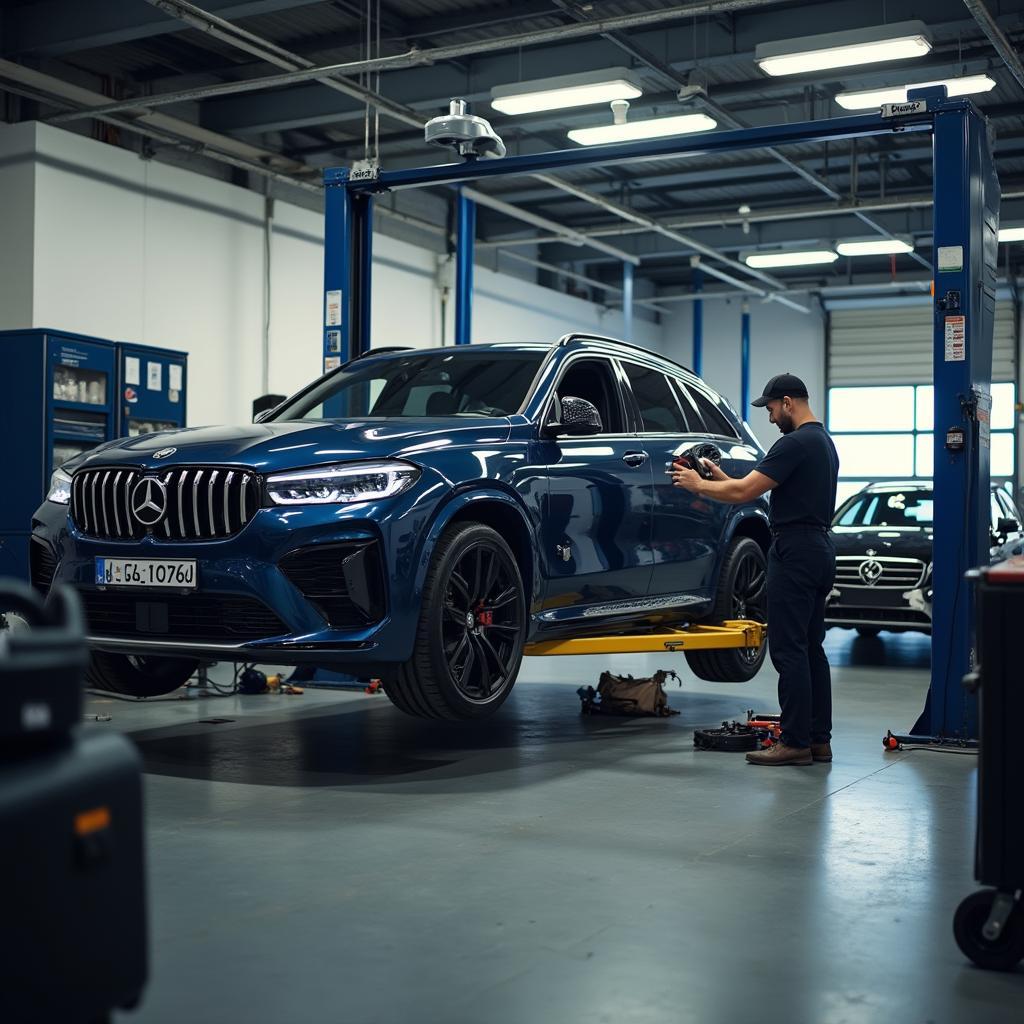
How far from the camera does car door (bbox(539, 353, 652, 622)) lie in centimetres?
612

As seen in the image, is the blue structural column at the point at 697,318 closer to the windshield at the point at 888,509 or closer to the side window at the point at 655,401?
the windshield at the point at 888,509

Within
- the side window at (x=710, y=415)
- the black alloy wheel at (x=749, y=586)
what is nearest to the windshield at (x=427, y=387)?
the side window at (x=710, y=415)

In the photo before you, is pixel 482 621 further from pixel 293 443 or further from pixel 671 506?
pixel 671 506

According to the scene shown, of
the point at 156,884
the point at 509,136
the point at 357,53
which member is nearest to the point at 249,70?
the point at 357,53

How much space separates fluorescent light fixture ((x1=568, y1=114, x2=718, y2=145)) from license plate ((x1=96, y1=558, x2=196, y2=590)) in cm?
838

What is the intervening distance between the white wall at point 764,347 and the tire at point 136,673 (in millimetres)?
21452

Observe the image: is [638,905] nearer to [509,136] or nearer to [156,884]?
[156,884]

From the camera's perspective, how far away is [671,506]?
699 centimetres

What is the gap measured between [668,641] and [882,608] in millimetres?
4268

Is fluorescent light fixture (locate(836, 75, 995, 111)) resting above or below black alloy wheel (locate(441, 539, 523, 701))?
above

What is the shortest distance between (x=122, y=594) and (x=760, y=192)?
683 inches

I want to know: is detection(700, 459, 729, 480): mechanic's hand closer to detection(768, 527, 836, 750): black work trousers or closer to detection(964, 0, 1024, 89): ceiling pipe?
detection(768, 527, 836, 750): black work trousers

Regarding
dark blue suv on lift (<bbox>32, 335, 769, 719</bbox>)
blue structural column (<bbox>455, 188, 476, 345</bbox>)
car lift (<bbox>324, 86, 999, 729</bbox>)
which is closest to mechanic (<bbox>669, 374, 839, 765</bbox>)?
dark blue suv on lift (<bbox>32, 335, 769, 719</bbox>)

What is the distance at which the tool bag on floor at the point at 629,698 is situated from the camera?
24.1 feet
